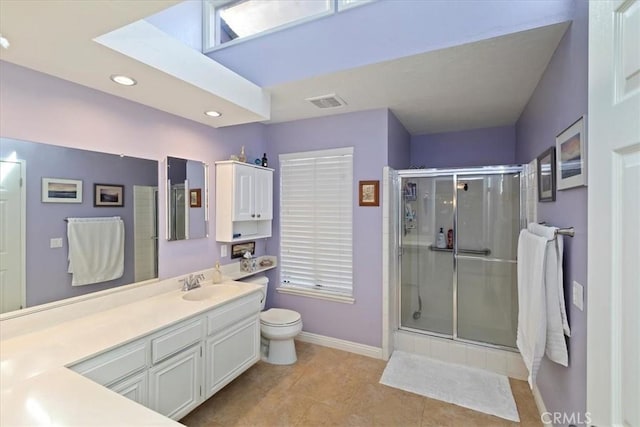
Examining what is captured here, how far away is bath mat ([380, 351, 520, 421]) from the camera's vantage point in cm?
231

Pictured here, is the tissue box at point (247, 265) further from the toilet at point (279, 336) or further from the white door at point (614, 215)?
the white door at point (614, 215)

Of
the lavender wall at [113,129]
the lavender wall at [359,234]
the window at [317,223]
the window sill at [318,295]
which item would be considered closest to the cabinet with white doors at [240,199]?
the lavender wall at [113,129]

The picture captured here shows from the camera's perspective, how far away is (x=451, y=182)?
10.8ft

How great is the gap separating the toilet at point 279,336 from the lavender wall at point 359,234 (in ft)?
1.61

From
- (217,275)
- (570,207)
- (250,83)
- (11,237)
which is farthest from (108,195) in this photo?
(570,207)

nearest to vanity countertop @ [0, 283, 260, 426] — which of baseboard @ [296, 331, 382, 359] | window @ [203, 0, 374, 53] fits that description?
baseboard @ [296, 331, 382, 359]

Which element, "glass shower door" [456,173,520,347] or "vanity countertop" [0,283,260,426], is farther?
"glass shower door" [456,173,520,347]

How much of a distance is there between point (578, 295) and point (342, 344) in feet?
7.36

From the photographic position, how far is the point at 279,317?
3002 millimetres

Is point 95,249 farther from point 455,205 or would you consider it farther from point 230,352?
point 455,205

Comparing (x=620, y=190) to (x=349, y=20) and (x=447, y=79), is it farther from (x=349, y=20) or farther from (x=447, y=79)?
(x=349, y=20)

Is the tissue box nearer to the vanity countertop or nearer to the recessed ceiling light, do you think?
the vanity countertop

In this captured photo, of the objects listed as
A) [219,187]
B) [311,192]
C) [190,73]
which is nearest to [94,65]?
[190,73]

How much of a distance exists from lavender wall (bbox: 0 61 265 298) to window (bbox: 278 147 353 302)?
29.1 inches
